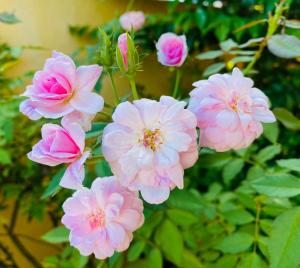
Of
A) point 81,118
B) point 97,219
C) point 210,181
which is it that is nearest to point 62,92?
point 81,118

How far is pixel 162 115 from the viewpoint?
1.19 ft

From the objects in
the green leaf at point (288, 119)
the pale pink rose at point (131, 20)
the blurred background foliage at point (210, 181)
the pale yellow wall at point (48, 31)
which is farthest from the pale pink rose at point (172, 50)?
the pale yellow wall at point (48, 31)

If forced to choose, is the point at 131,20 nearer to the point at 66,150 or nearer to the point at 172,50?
the point at 172,50

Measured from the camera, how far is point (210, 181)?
3.83 feet

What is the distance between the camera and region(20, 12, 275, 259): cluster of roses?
1.15ft

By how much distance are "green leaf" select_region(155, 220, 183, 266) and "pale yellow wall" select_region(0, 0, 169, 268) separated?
570 mm

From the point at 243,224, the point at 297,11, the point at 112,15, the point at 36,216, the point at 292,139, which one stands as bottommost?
the point at 36,216

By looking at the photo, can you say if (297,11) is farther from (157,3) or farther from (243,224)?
(243,224)

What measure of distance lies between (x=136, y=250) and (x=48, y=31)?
870 mm

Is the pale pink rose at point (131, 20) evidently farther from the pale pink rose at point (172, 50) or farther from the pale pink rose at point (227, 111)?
the pale pink rose at point (227, 111)

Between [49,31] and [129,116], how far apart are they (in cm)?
103

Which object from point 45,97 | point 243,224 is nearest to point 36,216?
point 243,224

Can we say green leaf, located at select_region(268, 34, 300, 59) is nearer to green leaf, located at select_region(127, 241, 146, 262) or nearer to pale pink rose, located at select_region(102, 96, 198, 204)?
pale pink rose, located at select_region(102, 96, 198, 204)

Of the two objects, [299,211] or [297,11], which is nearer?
[299,211]
